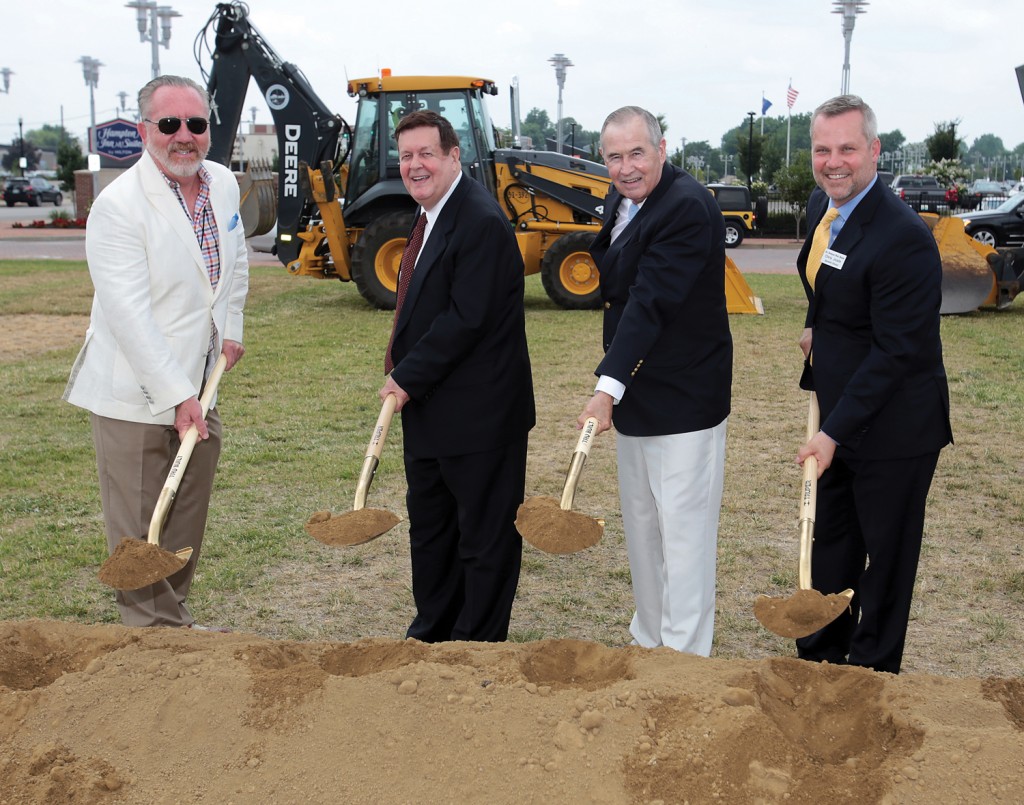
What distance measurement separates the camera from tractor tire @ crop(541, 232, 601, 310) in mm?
13352

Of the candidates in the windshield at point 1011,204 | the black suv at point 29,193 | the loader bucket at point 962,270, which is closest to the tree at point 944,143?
the windshield at point 1011,204

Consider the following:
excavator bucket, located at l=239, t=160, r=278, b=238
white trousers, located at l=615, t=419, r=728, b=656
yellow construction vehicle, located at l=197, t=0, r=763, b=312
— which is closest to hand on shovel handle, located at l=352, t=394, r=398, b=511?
white trousers, located at l=615, t=419, r=728, b=656

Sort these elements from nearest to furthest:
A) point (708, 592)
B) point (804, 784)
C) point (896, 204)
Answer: point (804, 784) < point (896, 204) < point (708, 592)

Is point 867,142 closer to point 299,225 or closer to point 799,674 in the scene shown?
point 799,674

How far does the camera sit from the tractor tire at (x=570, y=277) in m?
13.4

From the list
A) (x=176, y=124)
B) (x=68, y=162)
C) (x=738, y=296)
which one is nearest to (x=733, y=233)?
(x=738, y=296)

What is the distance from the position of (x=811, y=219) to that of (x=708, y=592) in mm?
1312

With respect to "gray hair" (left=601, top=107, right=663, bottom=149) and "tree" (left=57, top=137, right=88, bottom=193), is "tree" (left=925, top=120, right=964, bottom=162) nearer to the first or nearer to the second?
"tree" (left=57, top=137, right=88, bottom=193)

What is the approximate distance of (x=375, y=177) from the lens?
1323 cm

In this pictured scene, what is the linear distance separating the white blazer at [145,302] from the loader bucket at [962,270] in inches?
415

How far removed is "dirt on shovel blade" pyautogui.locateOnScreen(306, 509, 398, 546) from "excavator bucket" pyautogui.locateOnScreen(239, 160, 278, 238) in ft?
37.5

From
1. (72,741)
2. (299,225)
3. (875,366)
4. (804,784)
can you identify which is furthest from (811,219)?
(299,225)

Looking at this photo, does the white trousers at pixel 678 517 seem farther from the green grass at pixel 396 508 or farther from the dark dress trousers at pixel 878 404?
the green grass at pixel 396 508

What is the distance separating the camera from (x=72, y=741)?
259 centimetres
